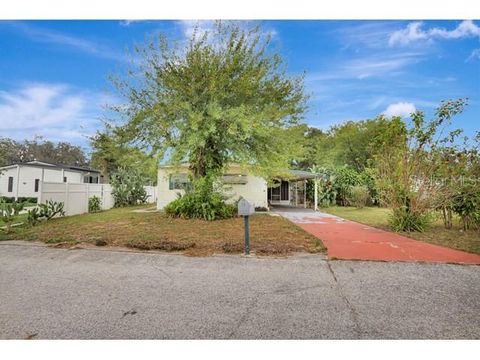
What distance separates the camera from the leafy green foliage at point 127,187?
17.7 metres

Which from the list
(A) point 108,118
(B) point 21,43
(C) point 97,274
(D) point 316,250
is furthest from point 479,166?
(A) point 108,118

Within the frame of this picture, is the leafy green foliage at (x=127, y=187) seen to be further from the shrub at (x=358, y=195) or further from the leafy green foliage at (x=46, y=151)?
the leafy green foliage at (x=46, y=151)

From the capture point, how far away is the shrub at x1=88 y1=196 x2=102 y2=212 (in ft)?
46.5

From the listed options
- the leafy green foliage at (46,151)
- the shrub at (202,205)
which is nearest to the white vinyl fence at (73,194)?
the shrub at (202,205)

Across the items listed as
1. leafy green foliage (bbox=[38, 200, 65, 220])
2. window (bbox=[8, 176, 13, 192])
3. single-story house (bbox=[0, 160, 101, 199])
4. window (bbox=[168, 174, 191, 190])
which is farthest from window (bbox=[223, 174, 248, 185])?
window (bbox=[8, 176, 13, 192])

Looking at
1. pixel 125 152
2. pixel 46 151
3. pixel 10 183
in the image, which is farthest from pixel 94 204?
pixel 46 151

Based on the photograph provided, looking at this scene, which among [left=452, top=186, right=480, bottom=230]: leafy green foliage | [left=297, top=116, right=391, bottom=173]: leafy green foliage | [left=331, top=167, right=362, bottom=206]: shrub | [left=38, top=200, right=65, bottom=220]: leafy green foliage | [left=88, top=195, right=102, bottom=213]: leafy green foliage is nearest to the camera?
[left=452, top=186, right=480, bottom=230]: leafy green foliage

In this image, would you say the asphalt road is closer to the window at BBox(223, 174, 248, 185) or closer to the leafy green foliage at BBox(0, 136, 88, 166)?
the window at BBox(223, 174, 248, 185)

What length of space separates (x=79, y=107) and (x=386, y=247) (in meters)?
10.1

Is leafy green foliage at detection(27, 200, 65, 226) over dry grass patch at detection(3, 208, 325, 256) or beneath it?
over

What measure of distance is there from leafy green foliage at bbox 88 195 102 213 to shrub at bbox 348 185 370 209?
15468 millimetres

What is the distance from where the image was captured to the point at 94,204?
1444cm

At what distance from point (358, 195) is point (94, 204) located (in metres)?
15.6
